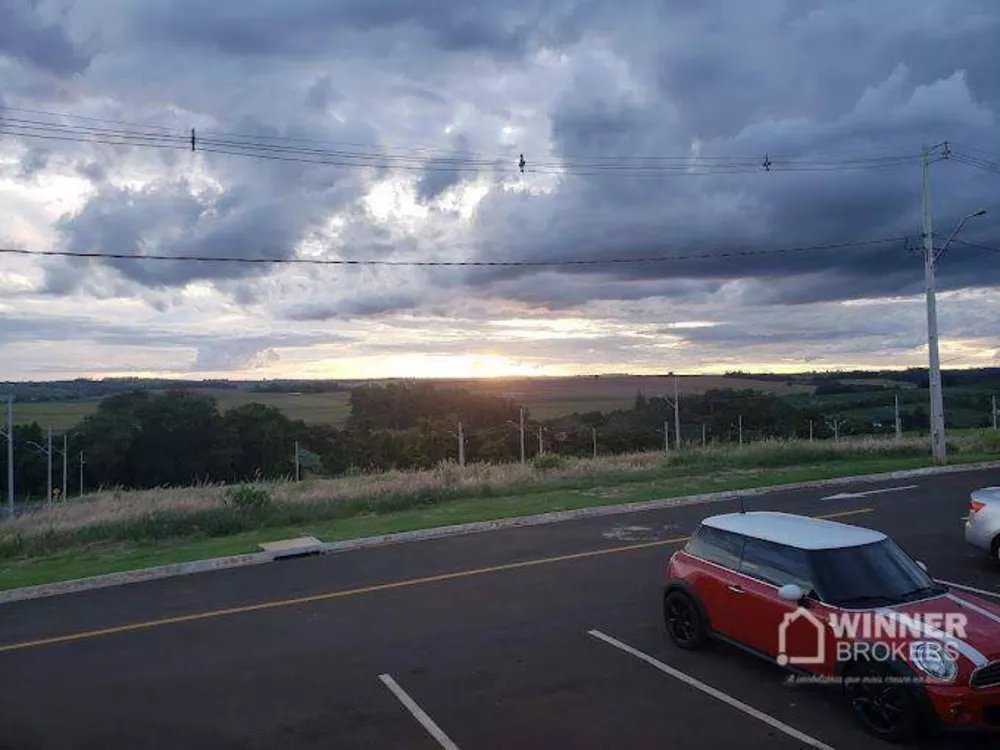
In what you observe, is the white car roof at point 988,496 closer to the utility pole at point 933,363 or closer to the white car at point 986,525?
the white car at point 986,525

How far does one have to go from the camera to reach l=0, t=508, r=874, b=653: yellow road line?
1023 centimetres

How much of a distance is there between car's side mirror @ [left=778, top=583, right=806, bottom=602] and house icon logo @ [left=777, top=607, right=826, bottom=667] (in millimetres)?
100

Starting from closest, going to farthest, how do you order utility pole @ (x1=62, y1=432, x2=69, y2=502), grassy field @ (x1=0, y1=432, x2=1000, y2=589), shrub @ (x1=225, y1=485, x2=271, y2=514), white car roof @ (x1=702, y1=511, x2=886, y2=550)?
white car roof @ (x1=702, y1=511, x2=886, y2=550) < grassy field @ (x1=0, y1=432, x2=1000, y2=589) < shrub @ (x1=225, y1=485, x2=271, y2=514) < utility pole @ (x1=62, y1=432, x2=69, y2=502)

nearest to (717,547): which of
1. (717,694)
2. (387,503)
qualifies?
(717,694)

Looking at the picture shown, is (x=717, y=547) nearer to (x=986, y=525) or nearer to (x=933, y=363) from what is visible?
(x=986, y=525)

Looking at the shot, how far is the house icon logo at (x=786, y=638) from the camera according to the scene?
6.96 meters

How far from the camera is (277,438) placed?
64438 millimetres

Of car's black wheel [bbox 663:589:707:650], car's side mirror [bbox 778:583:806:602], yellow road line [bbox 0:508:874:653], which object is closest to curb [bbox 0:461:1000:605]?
yellow road line [bbox 0:508:874:653]

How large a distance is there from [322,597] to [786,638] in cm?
661

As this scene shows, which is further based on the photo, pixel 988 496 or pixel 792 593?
pixel 988 496

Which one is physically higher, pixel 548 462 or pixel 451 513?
pixel 548 462

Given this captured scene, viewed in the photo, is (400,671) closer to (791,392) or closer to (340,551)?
(340,551)

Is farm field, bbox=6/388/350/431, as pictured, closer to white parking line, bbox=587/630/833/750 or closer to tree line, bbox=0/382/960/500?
tree line, bbox=0/382/960/500

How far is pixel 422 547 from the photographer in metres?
15.3
